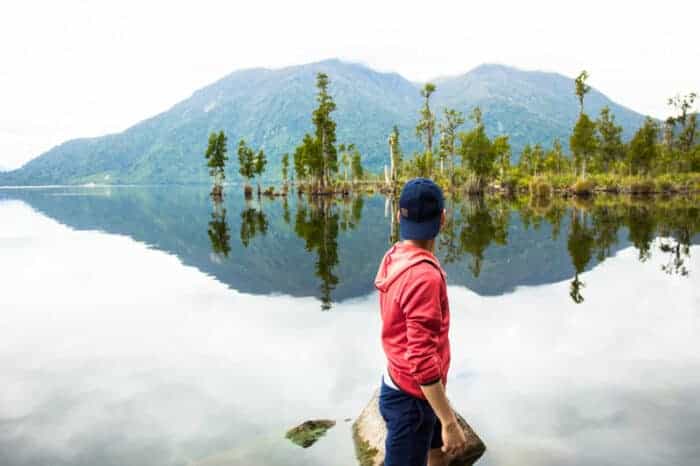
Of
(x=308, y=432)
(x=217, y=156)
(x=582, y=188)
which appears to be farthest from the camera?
(x=217, y=156)

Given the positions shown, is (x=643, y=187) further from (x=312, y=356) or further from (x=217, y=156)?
(x=312, y=356)

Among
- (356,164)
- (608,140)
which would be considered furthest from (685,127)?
(356,164)

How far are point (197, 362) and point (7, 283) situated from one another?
11246 mm

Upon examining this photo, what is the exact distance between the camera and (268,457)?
577 cm

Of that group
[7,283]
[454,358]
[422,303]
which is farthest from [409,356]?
[7,283]

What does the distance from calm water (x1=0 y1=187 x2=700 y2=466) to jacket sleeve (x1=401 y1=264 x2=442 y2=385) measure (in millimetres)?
3123

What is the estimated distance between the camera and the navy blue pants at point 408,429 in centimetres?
334

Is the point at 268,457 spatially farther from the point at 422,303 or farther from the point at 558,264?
the point at 558,264

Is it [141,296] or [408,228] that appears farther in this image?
[141,296]

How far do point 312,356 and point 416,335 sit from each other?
6.28 meters

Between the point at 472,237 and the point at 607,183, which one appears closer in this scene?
the point at 472,237

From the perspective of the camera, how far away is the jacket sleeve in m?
3.06

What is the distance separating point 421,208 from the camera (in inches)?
128

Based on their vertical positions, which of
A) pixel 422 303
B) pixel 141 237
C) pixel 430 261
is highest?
pixel 430 261
